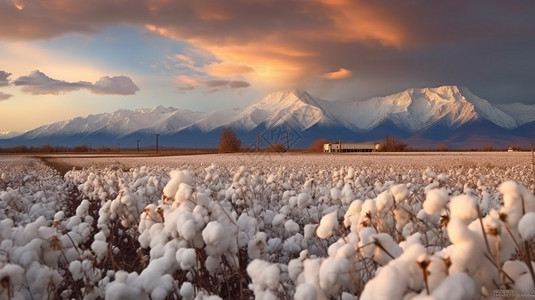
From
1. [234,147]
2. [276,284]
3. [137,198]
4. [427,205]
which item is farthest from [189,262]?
[234,147]

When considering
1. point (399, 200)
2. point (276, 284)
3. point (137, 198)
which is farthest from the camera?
point (137, 198)

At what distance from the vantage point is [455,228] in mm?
1944

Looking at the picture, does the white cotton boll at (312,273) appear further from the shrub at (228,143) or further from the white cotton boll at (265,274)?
the shrub at (228,143)

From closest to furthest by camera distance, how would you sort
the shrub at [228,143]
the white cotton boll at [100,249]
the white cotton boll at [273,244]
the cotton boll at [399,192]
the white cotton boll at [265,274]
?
1. the white cotton boll at [265,274]
2. the cotton boll at [399,192]
3. the white cotton boll at [100,249]
4. the white cotton boll at [273,244]
5. the shrub at [228,143]

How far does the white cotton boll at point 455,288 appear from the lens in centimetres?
177

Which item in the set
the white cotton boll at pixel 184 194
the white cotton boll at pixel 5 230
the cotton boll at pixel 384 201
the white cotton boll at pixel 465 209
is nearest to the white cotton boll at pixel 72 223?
the white cotton boll at pixel 5 230

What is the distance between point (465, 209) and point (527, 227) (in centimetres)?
25

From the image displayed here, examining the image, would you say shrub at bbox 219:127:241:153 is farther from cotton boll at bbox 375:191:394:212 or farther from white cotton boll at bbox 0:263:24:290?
white cotton boll at bbox 0:263:24:290

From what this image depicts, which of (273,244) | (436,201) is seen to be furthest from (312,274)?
(273,244)

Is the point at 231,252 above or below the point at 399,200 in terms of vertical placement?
below

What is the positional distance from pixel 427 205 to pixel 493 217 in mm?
604

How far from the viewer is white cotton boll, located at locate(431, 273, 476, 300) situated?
1.77 meters

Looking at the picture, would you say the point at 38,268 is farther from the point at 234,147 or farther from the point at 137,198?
the point at 234,147

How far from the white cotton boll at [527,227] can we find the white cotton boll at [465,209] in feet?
0.56
